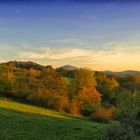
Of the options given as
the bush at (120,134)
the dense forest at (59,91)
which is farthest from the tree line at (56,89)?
the bush at (120,134)

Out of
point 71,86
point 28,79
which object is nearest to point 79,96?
point 71,86

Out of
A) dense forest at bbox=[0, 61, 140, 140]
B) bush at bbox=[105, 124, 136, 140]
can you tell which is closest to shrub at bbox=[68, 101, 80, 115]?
dense forest at bbox=[0, 61, 140, 140]

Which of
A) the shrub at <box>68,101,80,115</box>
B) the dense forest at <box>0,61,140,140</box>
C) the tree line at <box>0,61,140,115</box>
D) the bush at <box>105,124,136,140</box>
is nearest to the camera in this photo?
the bush at <box>105,124,136,140</box>

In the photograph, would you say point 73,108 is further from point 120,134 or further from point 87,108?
point 120,134

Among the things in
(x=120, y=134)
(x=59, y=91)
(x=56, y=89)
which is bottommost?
(x=120, y=134)

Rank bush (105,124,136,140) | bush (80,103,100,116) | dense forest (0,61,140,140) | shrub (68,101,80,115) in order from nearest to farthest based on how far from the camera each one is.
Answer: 1. bush (105,124,136,140)
2. shrub (68,101,80,115)
3. dense forest (0,61,140,140)
4. bush (80,103,100,116)

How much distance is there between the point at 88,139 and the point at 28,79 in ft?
195

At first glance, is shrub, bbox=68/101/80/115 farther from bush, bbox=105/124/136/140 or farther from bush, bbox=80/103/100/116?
bush, bbox=105/124/136/140

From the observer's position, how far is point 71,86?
77.8 m

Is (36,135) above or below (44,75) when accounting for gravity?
below

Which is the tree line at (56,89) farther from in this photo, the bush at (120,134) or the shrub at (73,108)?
the bush at (120,134)

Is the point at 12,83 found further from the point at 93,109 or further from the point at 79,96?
the point at 93,109

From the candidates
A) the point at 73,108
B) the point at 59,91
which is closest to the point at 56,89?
the point at 59,91

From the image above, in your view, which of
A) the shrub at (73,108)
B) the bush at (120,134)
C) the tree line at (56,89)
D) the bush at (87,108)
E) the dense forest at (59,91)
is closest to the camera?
the bush at (120,134)
